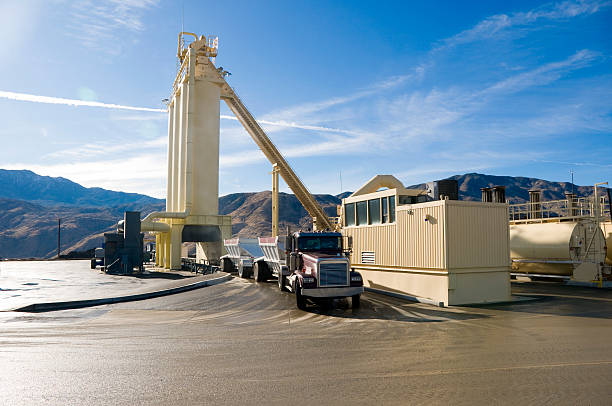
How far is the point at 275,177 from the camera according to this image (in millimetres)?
41844

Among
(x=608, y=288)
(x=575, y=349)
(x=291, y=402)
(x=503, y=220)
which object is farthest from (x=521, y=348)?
(x=608, y=288)

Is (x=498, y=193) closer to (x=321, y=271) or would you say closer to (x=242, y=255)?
(x=242, y=255)

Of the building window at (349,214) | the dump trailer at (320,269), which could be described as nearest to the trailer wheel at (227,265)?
the building window at (349,214)

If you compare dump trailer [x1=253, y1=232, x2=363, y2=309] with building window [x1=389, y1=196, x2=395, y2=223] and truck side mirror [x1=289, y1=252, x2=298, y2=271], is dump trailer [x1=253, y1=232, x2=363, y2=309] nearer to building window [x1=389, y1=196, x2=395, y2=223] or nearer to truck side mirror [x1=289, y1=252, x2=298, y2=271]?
truck side mirror [x1=289, y1=252, x2=298, y2=271]

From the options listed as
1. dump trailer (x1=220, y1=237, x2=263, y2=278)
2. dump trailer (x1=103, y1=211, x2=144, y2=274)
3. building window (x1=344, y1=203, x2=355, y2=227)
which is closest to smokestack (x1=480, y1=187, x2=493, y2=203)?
building window (x1=344, y1=203, x2=355, y2=227)

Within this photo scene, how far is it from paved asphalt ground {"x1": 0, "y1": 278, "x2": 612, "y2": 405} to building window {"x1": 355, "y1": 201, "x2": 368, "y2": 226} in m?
7.86

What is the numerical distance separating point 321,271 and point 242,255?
13.7 m

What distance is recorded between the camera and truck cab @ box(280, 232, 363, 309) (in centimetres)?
1560

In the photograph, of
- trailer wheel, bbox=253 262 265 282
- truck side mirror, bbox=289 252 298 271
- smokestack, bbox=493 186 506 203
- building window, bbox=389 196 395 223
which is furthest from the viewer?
smokestack, bbox=493 186 506 203

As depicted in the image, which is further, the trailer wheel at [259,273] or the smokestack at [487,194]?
the smokestack at [487,194]

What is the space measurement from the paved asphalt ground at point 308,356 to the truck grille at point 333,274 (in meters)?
1.03

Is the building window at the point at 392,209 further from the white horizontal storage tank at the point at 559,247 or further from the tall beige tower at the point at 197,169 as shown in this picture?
the tall beige tower at the point at 197,169

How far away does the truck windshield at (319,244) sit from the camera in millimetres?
17359

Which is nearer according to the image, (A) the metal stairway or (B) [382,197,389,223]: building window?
(B) [382,197,389,223]: building window
